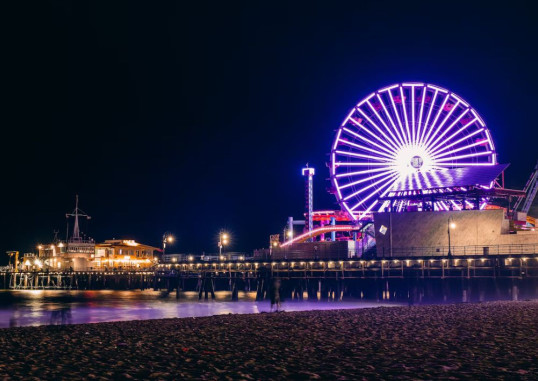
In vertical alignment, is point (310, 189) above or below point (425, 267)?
above

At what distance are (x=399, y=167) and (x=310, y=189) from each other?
3525 cm

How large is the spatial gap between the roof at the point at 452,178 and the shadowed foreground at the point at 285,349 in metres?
31.2

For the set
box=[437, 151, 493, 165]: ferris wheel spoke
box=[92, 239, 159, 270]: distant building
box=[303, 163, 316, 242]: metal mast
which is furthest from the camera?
box=[92, 239, 159, 270]: distant building

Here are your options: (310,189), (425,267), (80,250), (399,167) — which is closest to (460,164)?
(399,167)

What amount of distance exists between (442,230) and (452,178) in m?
7.52

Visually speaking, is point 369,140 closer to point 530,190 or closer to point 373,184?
point 373,184

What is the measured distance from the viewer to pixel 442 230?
56688mm

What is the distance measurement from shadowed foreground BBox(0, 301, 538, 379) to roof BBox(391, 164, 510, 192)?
31210 mm

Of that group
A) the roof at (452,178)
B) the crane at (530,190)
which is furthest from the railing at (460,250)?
the crane at (530,190)

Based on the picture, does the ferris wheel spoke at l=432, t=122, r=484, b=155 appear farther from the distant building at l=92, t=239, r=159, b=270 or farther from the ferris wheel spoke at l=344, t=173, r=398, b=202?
the distant building at l=92, t=239, r=159, b=270

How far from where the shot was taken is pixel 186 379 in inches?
560

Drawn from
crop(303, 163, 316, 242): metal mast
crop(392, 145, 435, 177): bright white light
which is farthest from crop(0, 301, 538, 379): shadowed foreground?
crop(303, 163, 316, 242): metal mast

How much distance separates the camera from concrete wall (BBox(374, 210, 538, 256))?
5434 centimetres

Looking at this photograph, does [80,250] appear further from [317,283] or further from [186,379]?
[186,379]
